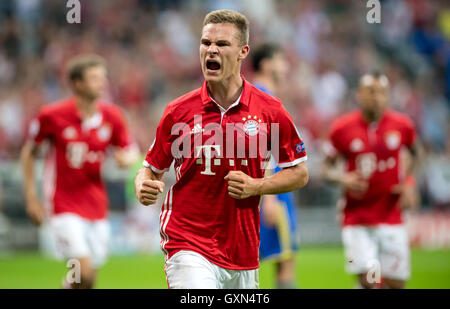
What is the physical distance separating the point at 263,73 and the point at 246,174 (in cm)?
328

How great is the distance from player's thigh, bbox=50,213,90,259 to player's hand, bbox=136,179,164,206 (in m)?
3.20

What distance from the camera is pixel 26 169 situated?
26.2 ft

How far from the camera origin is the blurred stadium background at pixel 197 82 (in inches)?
546

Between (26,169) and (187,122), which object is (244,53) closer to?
(187,122)

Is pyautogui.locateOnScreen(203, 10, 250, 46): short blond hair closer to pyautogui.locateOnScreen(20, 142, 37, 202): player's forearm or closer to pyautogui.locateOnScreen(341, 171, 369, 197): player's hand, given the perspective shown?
pyautogui.locateOnScreen(341, 171, 369, 197): player's hand

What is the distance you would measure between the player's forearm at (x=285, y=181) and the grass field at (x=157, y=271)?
562 centimetres

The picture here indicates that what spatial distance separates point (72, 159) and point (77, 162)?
0.07 m

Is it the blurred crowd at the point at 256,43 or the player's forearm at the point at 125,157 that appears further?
the blurred crowd at the point at 256,43

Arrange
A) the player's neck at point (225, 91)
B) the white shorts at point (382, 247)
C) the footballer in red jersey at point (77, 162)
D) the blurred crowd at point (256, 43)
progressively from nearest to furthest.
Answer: the player's neck at point (225, 91) < the white shorts at point (382, 247) < the footballer in red jersey at point (77, 162) < the blurred crowd at point (256, 43)

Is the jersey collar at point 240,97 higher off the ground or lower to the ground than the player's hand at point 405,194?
higher

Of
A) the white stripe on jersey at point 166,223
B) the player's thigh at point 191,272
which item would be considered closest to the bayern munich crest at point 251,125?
the white stripe on jersey at point 166,223

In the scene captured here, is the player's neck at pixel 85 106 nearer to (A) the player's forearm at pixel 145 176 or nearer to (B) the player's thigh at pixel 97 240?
(B) the player's thigh at pixel 97 240
